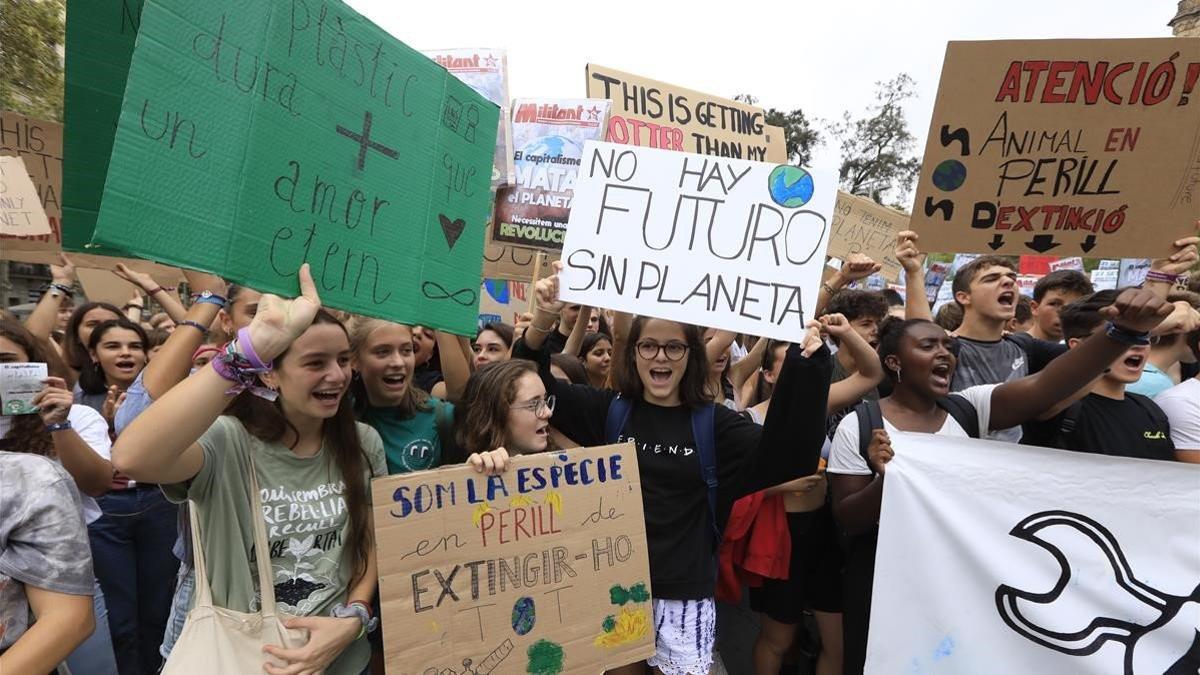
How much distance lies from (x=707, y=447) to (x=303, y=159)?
5.89 ft

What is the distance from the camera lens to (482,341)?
3988 millimetres

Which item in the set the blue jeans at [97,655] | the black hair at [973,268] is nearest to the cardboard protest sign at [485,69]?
the black hair at [973,268]

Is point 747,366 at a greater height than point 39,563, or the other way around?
point 747,366

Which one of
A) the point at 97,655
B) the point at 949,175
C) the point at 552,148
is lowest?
the point at 97,655

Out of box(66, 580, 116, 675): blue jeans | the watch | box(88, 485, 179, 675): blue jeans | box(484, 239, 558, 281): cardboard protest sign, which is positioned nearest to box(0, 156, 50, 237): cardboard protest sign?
box(88, 485, 179, 675): blue jeans

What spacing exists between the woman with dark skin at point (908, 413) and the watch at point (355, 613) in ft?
6.17

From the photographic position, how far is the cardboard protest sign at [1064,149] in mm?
2637

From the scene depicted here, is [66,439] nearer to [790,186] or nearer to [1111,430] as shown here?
[790,186]

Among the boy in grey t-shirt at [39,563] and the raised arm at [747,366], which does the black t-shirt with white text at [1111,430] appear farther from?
the boy in grey t-shirt at [39,563]

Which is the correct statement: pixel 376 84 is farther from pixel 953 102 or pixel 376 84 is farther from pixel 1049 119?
pixel 1049 119

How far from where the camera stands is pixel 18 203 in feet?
11.0

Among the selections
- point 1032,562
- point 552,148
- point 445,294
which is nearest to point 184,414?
point 445,294

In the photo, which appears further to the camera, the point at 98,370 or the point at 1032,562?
the point at 98,370

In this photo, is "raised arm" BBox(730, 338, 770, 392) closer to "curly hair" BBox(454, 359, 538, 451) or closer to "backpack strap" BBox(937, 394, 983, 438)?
"backpack strap" BBox(937, 394, 983, 438)
